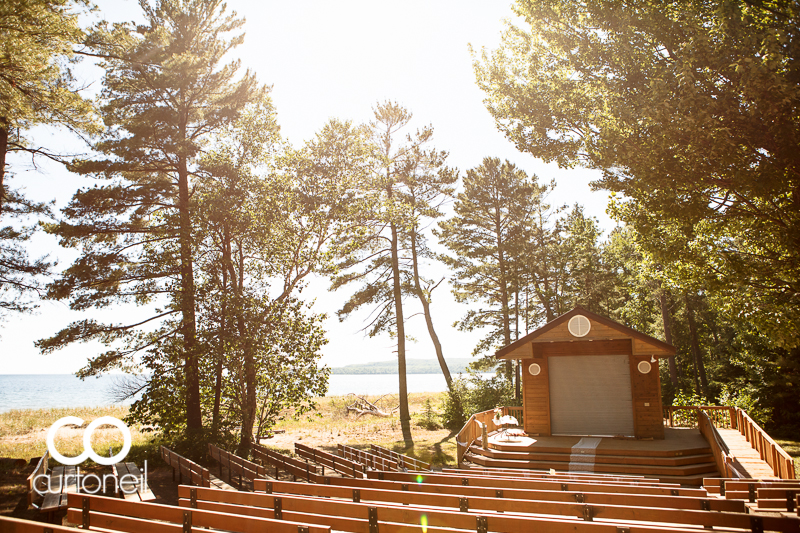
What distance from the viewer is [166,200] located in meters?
16.1

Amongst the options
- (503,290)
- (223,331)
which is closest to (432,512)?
(223,331)

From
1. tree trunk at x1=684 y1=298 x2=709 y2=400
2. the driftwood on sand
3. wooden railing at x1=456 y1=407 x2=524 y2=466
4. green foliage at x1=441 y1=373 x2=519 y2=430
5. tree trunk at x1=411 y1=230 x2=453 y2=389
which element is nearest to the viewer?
wooden railing at x1=456 y1=407 x2=524 y2=466

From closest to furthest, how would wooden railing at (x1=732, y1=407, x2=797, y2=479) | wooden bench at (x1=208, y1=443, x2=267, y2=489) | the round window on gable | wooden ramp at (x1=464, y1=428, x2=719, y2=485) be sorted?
wooden railing at (x1=732, y1=407, x2=797, y2=479)
wooden bench at (x1=208, y1=443, x2=267, y2=489)
wooden ramp at (x1=464, y1=428, x2=719, y2=485)
the round window on gable

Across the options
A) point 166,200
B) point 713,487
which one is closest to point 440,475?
point 713,487

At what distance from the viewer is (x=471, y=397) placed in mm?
22156

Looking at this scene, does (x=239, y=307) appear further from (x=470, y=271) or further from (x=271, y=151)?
(x=470, y=271)

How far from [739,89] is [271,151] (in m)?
13.8

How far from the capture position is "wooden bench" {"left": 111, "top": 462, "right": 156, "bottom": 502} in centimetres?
747

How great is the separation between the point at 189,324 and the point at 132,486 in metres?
7.00

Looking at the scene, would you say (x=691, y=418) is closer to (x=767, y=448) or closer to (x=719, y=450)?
(x=767, y=448)

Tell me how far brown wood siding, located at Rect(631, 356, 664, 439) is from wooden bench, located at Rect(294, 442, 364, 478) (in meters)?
9.10

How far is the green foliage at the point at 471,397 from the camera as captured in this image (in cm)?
2189

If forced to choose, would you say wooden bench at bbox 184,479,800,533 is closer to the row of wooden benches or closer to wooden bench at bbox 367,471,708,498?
the row of wooden benches

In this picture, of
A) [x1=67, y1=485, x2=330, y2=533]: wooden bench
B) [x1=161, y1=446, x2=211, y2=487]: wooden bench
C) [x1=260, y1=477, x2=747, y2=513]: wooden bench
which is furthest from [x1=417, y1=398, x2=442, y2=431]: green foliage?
[x1=67, y1=485, x2=330, y2=533]: wooden bench
